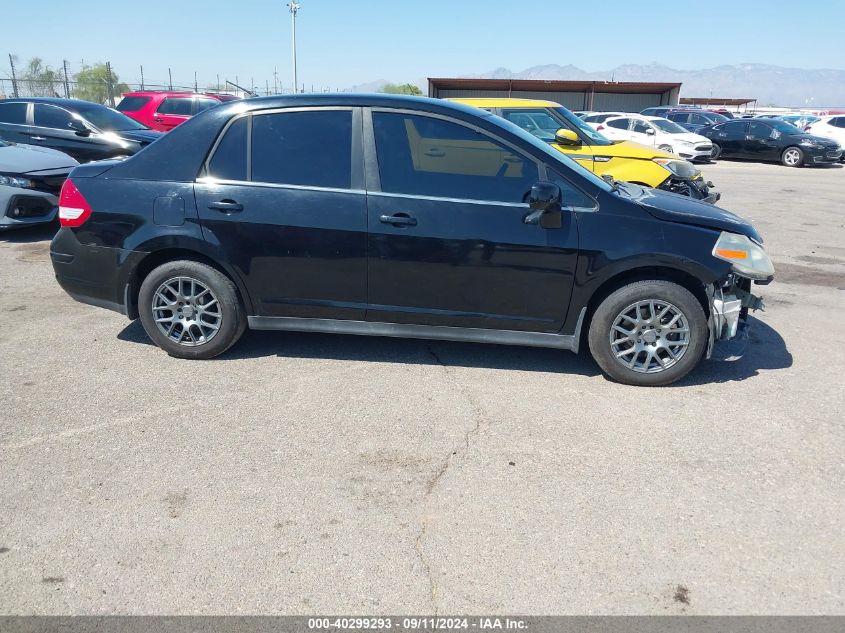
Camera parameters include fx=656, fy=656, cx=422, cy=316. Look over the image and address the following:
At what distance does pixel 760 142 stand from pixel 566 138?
17.1m

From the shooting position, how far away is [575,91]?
40.5 metres

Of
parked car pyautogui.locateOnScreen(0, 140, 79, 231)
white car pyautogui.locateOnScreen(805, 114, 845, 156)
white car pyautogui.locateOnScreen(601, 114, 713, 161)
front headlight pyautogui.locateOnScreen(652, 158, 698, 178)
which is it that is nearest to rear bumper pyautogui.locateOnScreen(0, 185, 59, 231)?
parked car pyautogui.locateOnScreen(0, 140, 79, 231)

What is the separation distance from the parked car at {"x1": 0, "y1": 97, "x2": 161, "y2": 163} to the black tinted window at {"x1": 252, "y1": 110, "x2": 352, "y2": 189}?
7142mm

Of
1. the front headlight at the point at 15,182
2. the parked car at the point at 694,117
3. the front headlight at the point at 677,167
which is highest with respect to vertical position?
the parked car at the point at 694,117

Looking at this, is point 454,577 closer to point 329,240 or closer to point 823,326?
point 329,240

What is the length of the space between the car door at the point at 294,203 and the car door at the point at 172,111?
43.9ft

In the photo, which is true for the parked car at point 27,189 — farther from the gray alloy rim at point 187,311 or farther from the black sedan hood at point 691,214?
the black sedan hood at point 691,214

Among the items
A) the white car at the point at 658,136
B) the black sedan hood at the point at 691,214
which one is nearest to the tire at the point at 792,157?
the white car at the point at 658,136

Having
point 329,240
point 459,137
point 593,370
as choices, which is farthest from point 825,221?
point 329,240

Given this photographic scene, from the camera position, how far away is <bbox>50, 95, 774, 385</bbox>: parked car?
422 cm

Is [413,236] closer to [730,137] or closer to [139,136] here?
[139,136]

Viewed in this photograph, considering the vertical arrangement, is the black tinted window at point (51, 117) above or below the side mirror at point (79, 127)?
above

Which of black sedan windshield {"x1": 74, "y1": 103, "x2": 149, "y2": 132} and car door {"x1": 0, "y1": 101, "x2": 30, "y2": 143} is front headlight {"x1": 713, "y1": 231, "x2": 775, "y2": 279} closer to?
black sedan windshield {"x1": 74, "y1": 103, "x2": 149, "y2": 132}

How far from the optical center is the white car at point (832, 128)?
23.8 m
